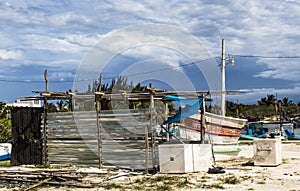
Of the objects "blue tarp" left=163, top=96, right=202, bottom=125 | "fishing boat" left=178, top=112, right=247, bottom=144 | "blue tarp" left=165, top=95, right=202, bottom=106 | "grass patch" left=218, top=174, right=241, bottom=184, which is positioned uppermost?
"blue tarp" left=165, top=95, right=202, bottom=106

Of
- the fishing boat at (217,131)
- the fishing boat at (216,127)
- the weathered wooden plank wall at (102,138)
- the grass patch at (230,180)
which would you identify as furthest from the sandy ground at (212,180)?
the fishing boat at (216,127)

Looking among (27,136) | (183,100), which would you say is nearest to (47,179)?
(27,136)

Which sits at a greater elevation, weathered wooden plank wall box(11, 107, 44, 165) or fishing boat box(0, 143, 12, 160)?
weathered wooden plank wall box(11, 107, 44, 165)

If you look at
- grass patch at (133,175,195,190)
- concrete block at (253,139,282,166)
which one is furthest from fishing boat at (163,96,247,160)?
grass patch at (133,175,195,190)

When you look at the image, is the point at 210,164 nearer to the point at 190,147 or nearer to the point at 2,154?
the point at 190,147

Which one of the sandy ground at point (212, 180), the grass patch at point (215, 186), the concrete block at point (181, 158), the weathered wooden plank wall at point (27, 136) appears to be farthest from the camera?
the weathered wooden plank wall at point (27, 136)

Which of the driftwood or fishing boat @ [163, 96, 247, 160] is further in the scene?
fishing boat @ [163, 96, 247, 160]

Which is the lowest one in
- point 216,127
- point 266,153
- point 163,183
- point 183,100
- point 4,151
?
point 163,183

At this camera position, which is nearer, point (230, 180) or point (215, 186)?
point (215, 186)

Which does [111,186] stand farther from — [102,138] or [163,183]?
[102,138]

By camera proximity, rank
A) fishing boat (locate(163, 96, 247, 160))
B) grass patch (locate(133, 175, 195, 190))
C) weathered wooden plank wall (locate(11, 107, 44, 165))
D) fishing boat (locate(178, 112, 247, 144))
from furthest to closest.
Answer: fishing boat (locate(178, 112, 247, 144))
fishing boat (locate(163, 96, 247, 160))
weathered wooden plank wall (locate(11, 107, 44, 165))
grass patch (locate(133, 175, 195, 190))

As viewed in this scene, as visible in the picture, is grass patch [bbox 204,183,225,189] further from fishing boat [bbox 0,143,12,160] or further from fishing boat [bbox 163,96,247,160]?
fishing boat [bbox 0,143,12,160]

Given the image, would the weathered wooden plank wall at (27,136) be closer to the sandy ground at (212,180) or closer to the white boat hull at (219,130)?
the sandy ground at (212,180)

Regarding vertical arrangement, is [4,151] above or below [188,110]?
below
